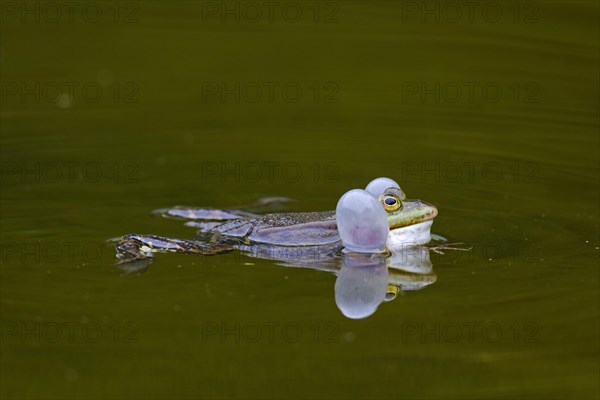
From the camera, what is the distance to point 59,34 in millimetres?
12578

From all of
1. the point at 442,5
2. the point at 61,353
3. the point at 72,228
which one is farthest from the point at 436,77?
the point at 61,353

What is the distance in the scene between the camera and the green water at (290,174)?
5.15m

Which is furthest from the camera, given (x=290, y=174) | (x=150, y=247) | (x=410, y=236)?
(x=290, y=174)

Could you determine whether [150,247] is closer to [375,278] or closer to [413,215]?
[375,278]

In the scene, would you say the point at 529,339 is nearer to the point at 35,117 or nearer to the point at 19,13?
the point at 35,117

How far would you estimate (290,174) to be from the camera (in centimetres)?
875

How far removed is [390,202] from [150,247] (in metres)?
1.61

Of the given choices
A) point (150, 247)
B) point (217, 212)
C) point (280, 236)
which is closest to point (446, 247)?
point (280, 236)

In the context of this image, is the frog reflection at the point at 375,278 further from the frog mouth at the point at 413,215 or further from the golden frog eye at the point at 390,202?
the golden frog eye at the point at 390,202

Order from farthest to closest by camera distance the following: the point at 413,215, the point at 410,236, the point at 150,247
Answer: the point at 410,236, the point at 413,215, the point at 150,247

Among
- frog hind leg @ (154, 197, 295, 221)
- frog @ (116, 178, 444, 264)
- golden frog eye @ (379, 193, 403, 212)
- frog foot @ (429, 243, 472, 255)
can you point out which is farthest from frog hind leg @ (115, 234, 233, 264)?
frog foot @ (429, 243, 472, 255)

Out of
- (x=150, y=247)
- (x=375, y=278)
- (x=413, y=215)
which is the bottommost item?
(x=375, y=278)

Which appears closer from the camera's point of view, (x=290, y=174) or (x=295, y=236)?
(x=295, y=236)

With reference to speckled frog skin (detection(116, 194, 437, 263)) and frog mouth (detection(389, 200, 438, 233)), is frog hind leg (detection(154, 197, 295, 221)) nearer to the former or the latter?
speckled frog skin (detection(116, 194, 437, 263))
